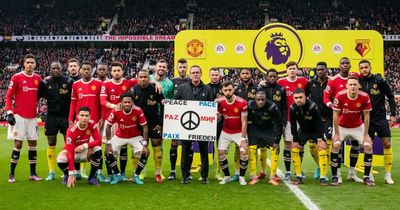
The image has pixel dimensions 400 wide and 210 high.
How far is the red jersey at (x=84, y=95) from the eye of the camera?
9.07 meters

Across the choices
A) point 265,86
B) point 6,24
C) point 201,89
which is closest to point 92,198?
point 201,89

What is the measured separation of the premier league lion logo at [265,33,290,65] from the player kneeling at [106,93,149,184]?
20.9ft

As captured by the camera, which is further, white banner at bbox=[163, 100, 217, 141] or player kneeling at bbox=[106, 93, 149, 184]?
white banner at bbox=[163, 100, 217, 141]

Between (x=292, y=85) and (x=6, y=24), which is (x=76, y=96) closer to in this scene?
(x=292, y=85)

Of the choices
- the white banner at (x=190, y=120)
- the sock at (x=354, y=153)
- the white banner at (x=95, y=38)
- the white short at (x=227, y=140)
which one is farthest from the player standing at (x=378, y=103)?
the white banner at (x=95, y=38)

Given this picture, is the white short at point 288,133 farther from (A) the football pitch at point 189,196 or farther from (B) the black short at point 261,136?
(A) the football pitch at point 189,196

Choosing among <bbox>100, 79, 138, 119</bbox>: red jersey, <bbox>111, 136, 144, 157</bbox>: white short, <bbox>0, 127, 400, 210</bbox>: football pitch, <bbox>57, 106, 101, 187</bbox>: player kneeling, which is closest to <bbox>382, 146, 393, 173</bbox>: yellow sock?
<bbox>0, 127, 400, 210</bbox>: football pitch

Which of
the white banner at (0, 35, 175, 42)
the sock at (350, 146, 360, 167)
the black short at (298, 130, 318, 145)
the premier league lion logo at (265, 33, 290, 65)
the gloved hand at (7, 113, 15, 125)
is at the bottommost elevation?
the sock at (350, 146, 360, 167)

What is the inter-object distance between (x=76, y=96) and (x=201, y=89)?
2.29 m

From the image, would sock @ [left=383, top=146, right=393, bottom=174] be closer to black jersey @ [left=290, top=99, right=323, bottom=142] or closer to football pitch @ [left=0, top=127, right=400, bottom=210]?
football pitch @ [left=0, top=127, right=400, bottom=210]

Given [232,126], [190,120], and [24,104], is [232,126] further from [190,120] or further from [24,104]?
[24,104]

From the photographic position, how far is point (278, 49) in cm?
1421

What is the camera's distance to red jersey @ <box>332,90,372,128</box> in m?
8.57

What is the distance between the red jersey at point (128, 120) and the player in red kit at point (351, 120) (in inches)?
132
